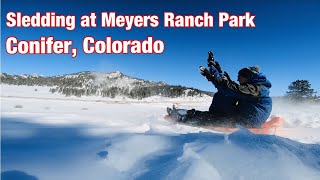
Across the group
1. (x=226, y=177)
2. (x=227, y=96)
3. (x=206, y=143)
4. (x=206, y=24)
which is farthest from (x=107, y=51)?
(x=226, y=177)

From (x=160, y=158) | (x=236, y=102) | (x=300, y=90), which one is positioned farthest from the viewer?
(x=300, y=90)

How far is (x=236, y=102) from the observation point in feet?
27.5

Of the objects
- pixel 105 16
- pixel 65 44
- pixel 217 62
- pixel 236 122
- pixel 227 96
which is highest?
pixel 105 16

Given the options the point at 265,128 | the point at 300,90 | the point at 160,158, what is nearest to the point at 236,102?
the point at 265,128

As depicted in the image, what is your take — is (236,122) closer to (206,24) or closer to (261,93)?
(261,93)

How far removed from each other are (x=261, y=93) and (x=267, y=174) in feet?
17.3

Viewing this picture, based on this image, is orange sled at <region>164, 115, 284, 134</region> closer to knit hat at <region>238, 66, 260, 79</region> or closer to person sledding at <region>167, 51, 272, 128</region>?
person sledding at <region>167, 51, 272, 128</region>

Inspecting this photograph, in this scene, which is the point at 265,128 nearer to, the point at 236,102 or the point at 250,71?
the point at 236,102

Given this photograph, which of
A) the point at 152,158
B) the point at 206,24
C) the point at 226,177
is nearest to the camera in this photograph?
the point at 226,177

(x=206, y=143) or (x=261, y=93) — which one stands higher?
(x=261, y=93)

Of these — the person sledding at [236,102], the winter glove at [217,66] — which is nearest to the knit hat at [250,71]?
the person sledding at [236,102]

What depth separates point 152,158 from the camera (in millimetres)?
2984

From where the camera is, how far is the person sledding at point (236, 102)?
24.2ft

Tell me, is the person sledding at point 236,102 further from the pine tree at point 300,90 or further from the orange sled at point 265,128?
the pine tree at point 300,90
